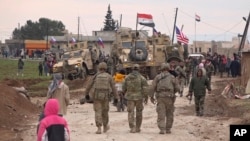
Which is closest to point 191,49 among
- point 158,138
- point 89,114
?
point 89,114

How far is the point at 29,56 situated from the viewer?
85.9 metres

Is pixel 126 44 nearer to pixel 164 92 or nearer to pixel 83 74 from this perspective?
pixel 83 74

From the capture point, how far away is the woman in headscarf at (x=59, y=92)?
13797 mm

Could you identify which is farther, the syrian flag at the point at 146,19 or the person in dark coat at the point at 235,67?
the syrian flag at the point at 146,19

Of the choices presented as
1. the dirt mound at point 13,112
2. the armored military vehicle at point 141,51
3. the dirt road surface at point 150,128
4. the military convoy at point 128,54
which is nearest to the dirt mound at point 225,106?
the dirt road surface at point 150,128

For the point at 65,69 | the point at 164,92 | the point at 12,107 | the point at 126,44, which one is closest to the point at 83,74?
the point at 65,69

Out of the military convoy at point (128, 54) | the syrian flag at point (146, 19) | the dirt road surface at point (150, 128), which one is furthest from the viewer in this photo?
the syrian flag at point (146, 19)

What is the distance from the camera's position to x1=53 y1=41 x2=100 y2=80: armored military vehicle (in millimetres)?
39781

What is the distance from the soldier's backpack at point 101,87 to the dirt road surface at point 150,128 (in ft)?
3.20

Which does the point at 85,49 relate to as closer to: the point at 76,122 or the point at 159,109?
the point at 76,122

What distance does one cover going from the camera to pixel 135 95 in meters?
15.7

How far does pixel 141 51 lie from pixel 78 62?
5.42 m

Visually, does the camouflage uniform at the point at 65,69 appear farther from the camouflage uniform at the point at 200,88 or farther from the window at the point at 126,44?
the camouflage uniform at the point at 200,88

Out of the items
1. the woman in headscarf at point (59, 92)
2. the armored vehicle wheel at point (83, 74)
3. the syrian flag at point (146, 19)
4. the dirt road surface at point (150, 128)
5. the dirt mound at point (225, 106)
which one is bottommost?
the dirt road surface at point (150, 128)
